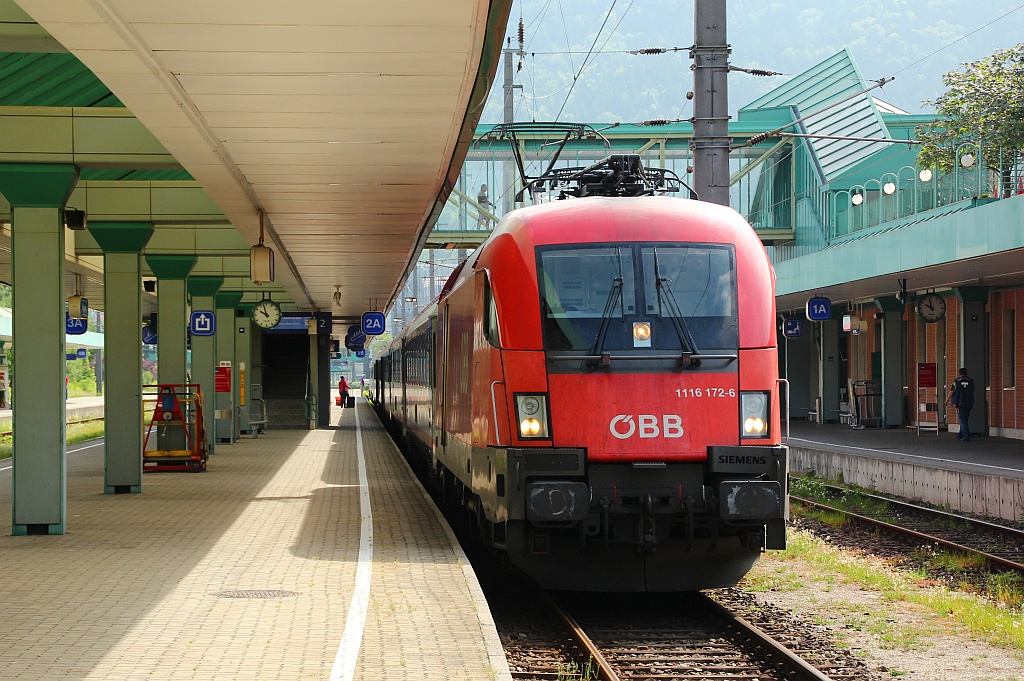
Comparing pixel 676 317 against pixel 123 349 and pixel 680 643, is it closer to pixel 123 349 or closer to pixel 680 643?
pixel 680 643

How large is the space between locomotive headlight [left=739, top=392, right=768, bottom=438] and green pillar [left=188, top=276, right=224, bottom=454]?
1623 centimetres

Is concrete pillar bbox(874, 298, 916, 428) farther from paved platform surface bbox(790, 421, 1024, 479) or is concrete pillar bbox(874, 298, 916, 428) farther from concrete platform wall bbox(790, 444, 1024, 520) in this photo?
concrete platform wall bbox(790, 444, 1024, 520)

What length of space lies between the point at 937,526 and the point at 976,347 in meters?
12.8

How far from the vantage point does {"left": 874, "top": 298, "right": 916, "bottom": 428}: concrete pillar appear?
3102cm

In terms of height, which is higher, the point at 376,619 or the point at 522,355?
the point at 522,355

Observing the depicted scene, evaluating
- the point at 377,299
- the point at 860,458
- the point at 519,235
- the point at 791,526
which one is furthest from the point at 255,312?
the point at 519,235

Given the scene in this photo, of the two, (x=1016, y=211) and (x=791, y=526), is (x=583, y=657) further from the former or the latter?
(x=1016, y=211)

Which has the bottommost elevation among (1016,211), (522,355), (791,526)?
(791,526)

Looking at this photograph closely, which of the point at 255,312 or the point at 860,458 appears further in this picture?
the point at 255,312

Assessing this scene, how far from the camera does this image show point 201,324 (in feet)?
81.0

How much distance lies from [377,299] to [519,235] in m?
23.8

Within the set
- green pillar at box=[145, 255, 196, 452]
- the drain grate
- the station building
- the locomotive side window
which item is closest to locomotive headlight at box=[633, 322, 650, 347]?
the locomotive side window

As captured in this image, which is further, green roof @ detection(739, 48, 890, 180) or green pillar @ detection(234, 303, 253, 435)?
green roof @ detection(739, 48, 890, 180)

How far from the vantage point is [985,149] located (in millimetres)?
25234
